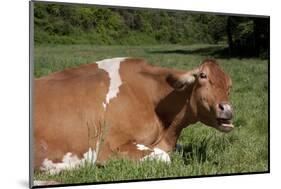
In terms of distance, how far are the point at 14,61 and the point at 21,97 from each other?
0.70ft

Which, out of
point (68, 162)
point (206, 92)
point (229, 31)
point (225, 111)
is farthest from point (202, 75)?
point (68, 162)

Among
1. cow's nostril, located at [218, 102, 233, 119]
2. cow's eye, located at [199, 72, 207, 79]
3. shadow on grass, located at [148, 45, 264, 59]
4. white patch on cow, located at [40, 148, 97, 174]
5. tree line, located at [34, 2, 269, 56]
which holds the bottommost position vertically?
white patch on cow, located at [40, 148, 97, 174]

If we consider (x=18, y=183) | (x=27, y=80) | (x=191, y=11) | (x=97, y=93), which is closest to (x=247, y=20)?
(x=191, y=11)

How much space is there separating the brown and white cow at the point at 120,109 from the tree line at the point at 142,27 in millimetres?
172

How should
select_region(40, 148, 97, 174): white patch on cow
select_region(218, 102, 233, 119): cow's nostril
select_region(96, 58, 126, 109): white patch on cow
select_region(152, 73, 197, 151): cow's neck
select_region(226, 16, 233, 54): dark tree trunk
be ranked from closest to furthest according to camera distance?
select_region(40, 148, 97, 174): white patch on cow
select_region(96, 58, 126, 109): white patch on cow
select_region(152, 73, 197, 151): cow's neck
select_region(218, 102, 233, 119): cow's nostril
select_region(226, 16, 233, 54): dark tree trunk

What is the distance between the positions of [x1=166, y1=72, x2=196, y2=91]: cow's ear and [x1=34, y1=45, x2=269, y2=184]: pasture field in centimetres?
6

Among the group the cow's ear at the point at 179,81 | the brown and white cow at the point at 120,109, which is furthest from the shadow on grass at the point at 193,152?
the cow's ear at the point at 179,81

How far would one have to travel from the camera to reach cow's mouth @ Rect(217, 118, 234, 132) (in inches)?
175

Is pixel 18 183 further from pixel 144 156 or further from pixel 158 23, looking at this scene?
pixel 158 23

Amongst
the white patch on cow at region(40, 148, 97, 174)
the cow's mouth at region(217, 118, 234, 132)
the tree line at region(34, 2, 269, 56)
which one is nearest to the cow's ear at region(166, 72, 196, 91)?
the tree line at region(34, 2, 269, 56)

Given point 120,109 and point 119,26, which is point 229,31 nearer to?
point 119,26

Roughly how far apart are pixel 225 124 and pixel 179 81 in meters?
0.45

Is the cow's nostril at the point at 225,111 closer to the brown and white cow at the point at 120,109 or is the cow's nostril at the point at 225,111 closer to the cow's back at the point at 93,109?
the brown and white cow at the point at 120,109

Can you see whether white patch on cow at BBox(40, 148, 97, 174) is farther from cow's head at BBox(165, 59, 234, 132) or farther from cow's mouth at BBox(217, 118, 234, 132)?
cow's mouth at BBox(217, 118, 234, 132)
